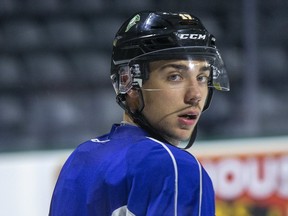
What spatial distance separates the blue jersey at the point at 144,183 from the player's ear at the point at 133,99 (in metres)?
0.12

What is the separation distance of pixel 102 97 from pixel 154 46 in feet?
7.97

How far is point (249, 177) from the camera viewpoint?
14.4 ft

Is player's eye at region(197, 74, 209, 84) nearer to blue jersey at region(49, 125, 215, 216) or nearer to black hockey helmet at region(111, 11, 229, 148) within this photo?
black hockey helmet at region(111, 11, 229, 148)

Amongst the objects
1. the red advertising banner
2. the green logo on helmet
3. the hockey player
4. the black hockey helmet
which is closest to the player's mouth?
the hockey player

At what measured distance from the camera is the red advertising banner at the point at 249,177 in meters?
4.32

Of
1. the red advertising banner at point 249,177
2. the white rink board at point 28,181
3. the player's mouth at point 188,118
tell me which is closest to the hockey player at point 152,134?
the player's mouth at point 188,118

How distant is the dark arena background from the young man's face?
2.11 metres

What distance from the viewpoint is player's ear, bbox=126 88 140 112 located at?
6.38 feet

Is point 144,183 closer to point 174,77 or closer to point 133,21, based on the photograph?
point 174,77

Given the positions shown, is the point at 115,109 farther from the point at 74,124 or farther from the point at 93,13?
the point at 93,13

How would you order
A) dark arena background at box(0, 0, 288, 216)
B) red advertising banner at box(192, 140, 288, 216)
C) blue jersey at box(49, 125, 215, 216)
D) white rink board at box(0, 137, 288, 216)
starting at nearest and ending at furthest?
blue jersey at box(49, 125, 215, 216), white rink board at box(0, 137, 288, 216), dark arena background at box(0, 0, 288, 216), red advertising banner at box(192, 140, 288, 216)

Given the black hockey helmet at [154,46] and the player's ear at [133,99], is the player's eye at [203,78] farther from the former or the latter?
the player's ear at [133,99]

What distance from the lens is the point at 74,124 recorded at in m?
4.25

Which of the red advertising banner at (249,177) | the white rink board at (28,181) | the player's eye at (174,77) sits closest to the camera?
the player's eye at (174,77)
